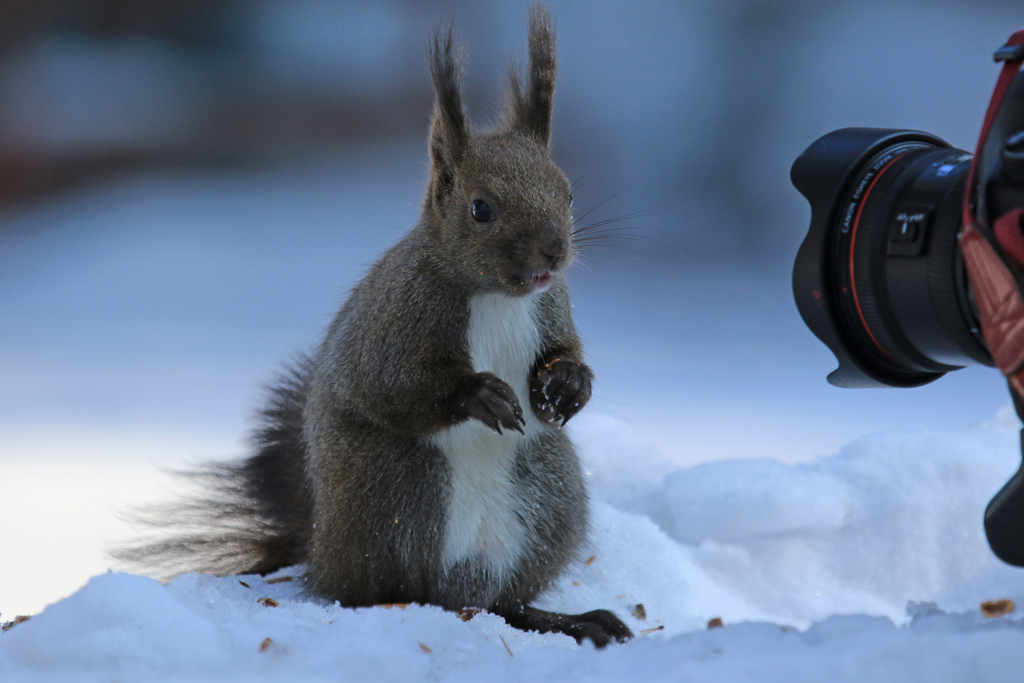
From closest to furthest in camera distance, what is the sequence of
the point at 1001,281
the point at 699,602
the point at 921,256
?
1. the point at 1001,281
2. the point at 921,256
3. the point at 699,602

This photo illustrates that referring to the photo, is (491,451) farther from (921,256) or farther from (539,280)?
(921,256)

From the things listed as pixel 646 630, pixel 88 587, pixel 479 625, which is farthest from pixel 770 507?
pixel 88 587

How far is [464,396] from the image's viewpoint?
4.59ft

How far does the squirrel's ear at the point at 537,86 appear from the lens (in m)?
1.56

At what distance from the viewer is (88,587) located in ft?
3.77

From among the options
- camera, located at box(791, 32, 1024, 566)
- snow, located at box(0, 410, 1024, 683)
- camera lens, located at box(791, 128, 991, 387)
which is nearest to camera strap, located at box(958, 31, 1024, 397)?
camera, located at box(791, 32, 1024, 566)

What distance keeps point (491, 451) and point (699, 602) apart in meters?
0.59

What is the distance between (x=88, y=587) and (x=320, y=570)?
0.50 metres

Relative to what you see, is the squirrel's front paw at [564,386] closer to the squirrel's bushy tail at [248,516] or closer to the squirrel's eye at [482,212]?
the squirrel's eye at [482,212]

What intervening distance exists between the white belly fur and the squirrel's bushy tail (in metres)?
0.44

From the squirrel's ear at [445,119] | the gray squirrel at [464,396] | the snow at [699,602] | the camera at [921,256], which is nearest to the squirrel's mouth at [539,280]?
the gray squirrel at [464,396]

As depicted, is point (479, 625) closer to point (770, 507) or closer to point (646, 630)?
point (646, 630)

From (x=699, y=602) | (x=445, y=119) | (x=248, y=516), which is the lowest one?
(x=699, y=602)

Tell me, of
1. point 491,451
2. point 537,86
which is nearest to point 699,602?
point 491,451
